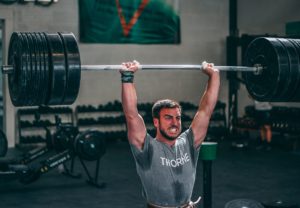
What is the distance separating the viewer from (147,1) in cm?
969

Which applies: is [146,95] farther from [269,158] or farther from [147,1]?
[269,158]

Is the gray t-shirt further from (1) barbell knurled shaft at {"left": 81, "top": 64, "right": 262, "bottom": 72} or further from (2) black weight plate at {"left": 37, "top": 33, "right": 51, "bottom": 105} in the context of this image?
(2) black weight plate at {"left": 37, "top": 33, "right": 51, "bottom": 105}

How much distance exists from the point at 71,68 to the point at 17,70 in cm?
33

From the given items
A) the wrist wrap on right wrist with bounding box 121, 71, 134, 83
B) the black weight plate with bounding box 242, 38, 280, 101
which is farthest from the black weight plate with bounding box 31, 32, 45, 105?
the black weight plate with bounding box 242, 38, 280, 101

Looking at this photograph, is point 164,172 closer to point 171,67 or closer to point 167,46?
point 171,67

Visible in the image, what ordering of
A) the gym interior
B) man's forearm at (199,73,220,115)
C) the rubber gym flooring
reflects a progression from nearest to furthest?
man's forearm at (199,73,220,115) → the rubber gym flooring → the gym interior

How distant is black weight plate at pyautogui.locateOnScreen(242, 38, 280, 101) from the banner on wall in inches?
242

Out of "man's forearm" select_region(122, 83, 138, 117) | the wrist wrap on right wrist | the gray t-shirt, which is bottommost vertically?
the gray t-shirt

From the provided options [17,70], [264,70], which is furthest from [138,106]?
[17,70]

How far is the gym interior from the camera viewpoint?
587 centimetres

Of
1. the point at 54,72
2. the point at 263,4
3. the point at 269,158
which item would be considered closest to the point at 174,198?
the point at 54,72

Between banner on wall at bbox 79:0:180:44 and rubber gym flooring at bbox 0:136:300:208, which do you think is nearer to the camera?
rubber gym flooring at bbox 0:136:300:208

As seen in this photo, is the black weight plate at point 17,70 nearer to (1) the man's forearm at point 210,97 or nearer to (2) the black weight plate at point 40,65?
(2) the black weight plate at point 40,65

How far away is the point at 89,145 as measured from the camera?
19.3ft
